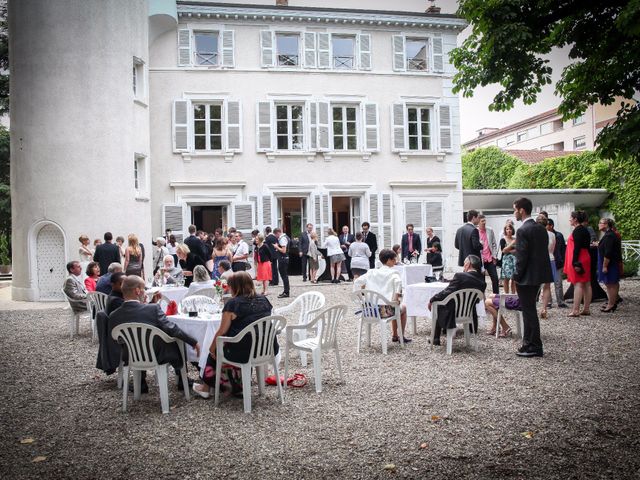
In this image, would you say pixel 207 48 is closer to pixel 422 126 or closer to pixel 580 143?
pixel 422 126

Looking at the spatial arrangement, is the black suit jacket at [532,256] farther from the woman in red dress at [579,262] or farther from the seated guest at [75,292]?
the seated guest at [75,292]

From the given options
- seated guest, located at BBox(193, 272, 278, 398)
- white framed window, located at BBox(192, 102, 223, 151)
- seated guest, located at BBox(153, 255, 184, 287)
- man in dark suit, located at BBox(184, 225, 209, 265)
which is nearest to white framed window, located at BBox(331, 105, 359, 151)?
white framed window, located at BBox(192, 102, 223, 151)

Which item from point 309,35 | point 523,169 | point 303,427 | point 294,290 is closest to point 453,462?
Answer: point 303,427

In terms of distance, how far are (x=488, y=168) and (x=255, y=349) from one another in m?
30.9

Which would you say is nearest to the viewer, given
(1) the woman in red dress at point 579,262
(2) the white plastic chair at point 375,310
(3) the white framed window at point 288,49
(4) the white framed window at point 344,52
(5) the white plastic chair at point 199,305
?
(5) the white plastic chair at point 199,305

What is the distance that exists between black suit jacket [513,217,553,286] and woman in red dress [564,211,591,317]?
343 centimetres

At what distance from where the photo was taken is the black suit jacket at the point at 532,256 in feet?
21.9

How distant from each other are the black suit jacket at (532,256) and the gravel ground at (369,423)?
0.98m

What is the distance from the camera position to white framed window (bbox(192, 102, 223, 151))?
744 inches

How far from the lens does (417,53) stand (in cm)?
2045

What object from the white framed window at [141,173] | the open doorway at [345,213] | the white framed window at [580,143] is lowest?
the open doorway at [345,213]

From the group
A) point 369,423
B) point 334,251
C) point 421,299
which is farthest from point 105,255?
point 369,423

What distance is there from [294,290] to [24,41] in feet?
31.1

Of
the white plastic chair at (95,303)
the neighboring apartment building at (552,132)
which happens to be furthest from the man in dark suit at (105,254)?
the neighboring apartment building at (552,132)
